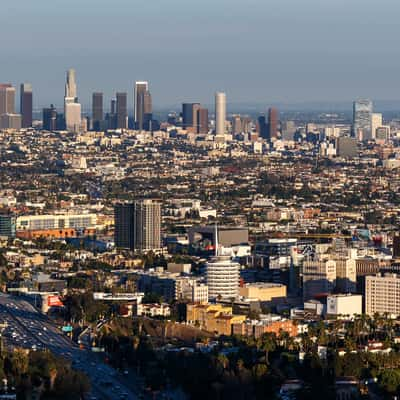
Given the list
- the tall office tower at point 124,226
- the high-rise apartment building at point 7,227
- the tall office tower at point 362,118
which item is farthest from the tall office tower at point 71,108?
the tall office tower at point 124,226

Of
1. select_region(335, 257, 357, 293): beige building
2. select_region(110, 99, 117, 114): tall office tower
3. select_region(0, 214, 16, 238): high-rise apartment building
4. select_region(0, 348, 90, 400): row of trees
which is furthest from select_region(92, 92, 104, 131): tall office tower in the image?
select_region(0, 348, 90, 400): row of trees

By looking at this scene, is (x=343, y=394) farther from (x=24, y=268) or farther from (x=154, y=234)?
(x=154, y=234)

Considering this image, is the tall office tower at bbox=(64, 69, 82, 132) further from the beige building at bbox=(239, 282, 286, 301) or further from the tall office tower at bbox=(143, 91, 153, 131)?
the beige building at bbox=(239, 282, 286, 301)

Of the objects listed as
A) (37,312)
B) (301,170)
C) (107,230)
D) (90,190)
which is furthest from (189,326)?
(301,170)

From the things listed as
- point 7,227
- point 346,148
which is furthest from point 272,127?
point 7,227

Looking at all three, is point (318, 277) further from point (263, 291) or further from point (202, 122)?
point (202, 122)
